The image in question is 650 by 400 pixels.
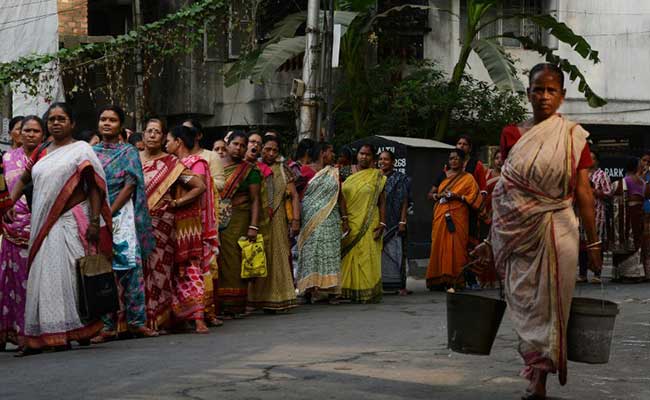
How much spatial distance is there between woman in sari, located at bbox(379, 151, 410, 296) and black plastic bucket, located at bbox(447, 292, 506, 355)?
898 centimetres

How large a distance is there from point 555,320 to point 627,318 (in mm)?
5329

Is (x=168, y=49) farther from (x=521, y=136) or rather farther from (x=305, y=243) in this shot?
(x=521, y=136)

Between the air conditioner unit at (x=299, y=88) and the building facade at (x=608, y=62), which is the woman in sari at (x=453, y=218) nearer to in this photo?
the air conditioner unit at (x=299, y=88)

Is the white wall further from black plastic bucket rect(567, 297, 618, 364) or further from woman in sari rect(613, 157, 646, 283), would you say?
black plastic bucket rect(567, 297, 618, 364)

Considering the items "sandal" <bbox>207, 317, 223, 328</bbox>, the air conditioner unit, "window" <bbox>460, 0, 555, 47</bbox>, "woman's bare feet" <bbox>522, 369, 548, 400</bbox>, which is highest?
"window" <bbox>460, 0, 555, 47</bbox>

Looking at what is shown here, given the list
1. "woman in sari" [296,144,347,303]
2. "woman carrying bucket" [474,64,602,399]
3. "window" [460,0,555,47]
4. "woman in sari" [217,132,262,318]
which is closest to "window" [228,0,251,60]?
"window" [460,0,555,47]

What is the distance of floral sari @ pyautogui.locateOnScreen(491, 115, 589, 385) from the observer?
22.2 ft

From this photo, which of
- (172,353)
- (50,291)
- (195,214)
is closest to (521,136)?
(172,353)

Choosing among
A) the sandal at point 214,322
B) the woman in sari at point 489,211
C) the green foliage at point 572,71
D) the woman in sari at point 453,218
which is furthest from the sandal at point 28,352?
the green foliage at point 572,71

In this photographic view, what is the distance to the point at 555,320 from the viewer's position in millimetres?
6723

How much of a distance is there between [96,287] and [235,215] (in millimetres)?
3443

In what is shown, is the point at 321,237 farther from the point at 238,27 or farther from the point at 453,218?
the point at 238,27

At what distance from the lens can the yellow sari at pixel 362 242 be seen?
47.9 feet

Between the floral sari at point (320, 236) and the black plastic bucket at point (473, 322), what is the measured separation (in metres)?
7.33
